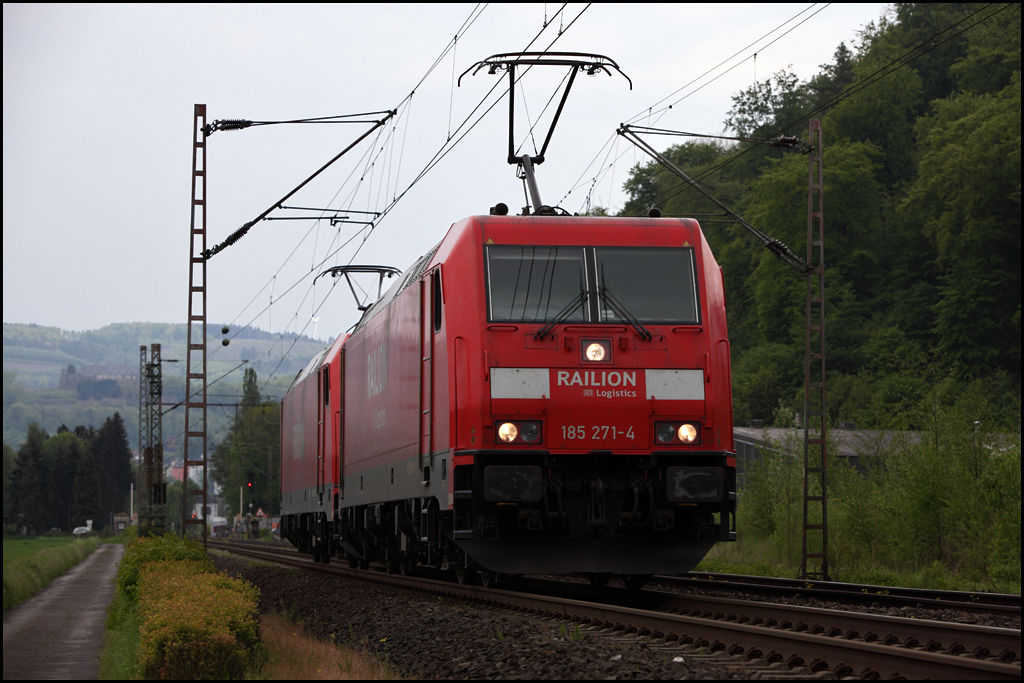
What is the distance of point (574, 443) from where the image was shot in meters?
11.1

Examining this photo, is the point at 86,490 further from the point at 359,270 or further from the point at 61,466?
the point at 359,270

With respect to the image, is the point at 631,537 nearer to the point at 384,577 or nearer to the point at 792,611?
the point at 792,611

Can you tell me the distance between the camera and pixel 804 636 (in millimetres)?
7645

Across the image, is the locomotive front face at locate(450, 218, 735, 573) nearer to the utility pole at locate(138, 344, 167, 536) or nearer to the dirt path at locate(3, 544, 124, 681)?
the dirt path at locate(3, 544, 124, 681)

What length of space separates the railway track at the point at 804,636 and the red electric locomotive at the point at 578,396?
2.61 ft

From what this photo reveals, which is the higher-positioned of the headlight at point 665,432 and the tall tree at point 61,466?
the headlight at point 665,432

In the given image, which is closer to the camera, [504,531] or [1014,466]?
[504,531]

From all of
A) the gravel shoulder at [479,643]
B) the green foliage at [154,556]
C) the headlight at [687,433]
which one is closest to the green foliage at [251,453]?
the green foliage at [154,556]

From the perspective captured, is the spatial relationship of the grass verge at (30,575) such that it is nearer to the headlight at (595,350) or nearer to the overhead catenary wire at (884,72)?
the headlight at (595,350)

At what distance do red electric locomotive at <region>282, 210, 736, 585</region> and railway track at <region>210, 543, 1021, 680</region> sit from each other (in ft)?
2.61

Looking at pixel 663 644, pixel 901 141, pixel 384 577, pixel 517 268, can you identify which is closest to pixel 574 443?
pixel 517 268

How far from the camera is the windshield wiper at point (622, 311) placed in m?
11.4

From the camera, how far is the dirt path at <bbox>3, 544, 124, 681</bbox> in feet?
35.8

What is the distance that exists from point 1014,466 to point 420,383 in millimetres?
10530
